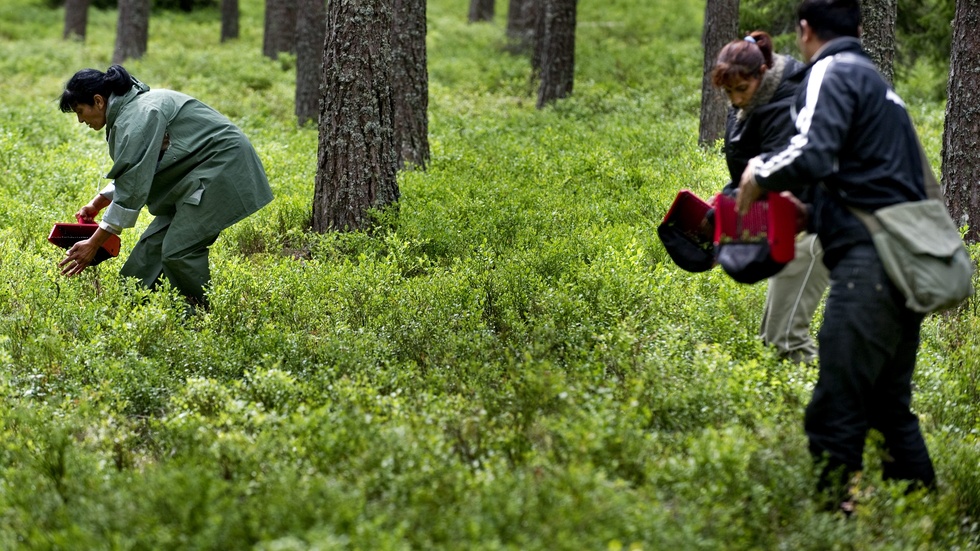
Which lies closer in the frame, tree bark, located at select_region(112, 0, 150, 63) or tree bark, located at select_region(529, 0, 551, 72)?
tree bark, located at select_region(529, 0, 551, 72)

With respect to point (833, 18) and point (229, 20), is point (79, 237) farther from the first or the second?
point (229, 20)

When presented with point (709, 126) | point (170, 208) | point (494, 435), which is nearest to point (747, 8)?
point (709, 126)

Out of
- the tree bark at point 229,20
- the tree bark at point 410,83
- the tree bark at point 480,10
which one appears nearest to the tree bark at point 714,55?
the tree bark at point 410,83

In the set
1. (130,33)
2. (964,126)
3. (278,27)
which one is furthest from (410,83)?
(130,33)

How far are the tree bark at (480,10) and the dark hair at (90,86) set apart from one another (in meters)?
23.3

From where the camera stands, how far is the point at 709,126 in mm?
11500

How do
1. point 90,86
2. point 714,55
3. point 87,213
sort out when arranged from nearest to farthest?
point 90,86, point 87,213, point 714,55

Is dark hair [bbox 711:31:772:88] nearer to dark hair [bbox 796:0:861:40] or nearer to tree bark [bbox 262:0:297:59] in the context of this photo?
dark hair [bbox 796:0:861:40]

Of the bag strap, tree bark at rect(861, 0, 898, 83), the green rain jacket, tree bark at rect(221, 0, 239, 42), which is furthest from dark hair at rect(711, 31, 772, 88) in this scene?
tree bark at rect(221, 0, 239, 42)

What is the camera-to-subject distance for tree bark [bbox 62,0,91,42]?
83.6 ft

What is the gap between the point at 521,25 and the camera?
23.4m

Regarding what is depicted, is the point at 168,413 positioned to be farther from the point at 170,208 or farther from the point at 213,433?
the point at 170,208

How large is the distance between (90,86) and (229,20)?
20832 millimetres

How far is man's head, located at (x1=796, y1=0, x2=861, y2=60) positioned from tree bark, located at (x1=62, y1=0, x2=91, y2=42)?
83.7 feet
